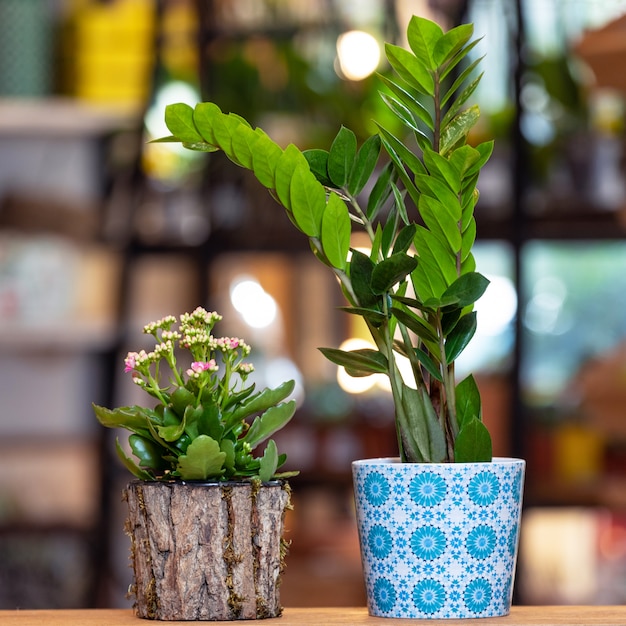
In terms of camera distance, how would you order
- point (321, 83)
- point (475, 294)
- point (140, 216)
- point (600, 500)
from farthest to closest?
point (140, 216) < point (321, 83) < point (600, 500) < point (475, 294)

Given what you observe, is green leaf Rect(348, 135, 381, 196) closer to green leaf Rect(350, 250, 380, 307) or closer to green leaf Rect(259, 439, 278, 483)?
green leaf Rect(350, 250, 380, 307)

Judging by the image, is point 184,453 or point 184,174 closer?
point 184,453

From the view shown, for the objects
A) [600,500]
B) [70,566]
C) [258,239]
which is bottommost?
[70,566]

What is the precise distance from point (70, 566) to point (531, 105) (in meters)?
1.16

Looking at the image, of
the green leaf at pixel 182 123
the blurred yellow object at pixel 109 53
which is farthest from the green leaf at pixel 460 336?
the blurred yellow object at pixel 109 53

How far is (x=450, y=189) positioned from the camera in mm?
722

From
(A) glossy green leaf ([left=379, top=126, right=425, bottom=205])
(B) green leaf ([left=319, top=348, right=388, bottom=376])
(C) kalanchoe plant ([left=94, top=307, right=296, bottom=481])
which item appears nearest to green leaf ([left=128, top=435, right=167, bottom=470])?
(C) kalanchoe plant ([left=94, top=307, right=296, bottom=481])

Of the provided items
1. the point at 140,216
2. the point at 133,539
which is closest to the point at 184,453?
the point at 133,539

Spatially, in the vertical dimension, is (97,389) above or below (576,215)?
below

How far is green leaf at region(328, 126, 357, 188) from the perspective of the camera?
74 centimetres

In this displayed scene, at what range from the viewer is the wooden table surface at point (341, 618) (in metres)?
0.70

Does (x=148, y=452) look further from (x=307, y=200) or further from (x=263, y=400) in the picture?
(x=307, y=200)

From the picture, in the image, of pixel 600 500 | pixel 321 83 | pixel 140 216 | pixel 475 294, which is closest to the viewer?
pixel 475 294

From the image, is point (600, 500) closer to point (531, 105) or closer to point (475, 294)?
point (531, 105)
